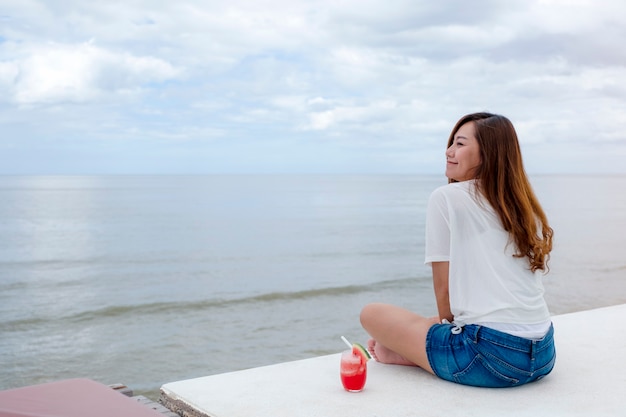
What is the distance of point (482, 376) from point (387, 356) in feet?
1.86

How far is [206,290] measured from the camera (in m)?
14.4

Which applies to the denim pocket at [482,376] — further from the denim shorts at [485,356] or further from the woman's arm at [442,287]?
the woman's arm at [442,287]

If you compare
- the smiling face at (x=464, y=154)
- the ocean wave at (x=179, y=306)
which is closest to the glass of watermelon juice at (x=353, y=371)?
the smiling face at (x=464, y=154)

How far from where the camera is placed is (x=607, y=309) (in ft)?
17.0

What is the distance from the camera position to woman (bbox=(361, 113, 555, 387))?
121 inches

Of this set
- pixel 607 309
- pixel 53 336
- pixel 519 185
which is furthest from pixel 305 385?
pixel 53 336

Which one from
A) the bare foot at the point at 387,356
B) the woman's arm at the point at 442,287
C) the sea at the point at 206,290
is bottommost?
the sea at the point at 206,290

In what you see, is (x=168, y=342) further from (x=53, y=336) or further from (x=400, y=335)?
(x=400, y=335)

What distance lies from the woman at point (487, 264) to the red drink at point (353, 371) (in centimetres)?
34

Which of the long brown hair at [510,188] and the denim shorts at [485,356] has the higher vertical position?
the long brown hair at [510,188]

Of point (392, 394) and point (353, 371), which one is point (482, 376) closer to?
point (392, 394)

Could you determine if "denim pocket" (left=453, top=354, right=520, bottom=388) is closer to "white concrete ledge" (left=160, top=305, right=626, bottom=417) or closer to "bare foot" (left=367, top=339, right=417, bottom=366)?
"white concrete ledge" (left=160, top=305, right=626, bottom=417)

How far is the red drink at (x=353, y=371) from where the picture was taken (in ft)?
10.2

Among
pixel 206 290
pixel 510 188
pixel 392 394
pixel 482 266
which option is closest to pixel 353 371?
pixel 392 394
